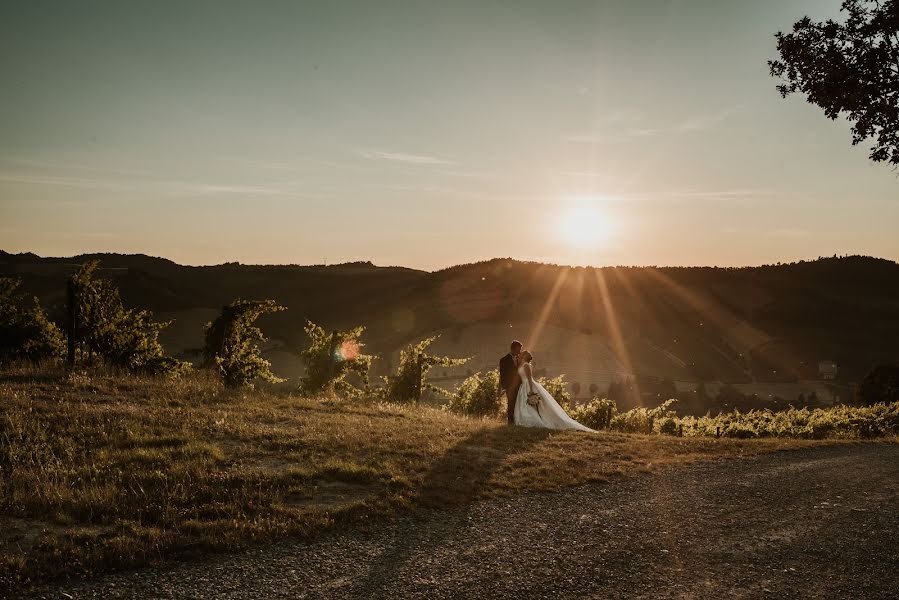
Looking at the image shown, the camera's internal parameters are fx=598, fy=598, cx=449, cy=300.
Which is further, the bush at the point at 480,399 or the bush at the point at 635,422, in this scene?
the bush at the point at 480,399

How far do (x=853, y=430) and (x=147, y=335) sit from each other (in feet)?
83.6

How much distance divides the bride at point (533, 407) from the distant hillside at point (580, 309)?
67049 millimetres

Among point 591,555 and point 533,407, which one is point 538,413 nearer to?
point 533,407

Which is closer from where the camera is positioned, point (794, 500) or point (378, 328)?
point (794, 500)

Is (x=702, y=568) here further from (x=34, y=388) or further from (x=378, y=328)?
(x=378, y=328)

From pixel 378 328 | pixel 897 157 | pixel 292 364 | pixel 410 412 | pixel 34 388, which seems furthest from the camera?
pixel 378 328

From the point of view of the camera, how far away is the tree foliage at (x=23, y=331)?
1975cm

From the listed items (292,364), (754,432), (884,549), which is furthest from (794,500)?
(292,364)

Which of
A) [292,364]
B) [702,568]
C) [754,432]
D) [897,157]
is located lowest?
[292,364]

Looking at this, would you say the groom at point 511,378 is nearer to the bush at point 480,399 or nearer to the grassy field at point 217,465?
the grassy field at point 217,465

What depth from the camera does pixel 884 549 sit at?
735cm

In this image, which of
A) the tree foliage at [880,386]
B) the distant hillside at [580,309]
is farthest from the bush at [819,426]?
the distant hillside at [580,309]

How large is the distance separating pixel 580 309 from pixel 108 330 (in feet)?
376

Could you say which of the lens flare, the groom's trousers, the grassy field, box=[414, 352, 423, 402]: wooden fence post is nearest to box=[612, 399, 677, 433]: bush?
the groom's trousers
